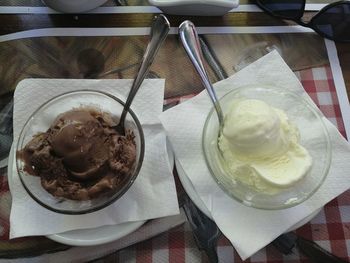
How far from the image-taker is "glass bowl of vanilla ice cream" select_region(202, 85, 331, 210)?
726 mm

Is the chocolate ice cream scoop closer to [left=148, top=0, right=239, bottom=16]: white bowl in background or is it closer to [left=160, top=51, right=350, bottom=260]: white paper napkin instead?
[left=160, top=51, right=350, bottom=260]: white paper napkin

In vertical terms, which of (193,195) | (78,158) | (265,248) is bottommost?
(265,248)

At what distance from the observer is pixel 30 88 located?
0.82m

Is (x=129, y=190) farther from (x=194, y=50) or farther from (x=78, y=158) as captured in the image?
(x=194, y=50)

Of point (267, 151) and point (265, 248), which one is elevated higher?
point (267, 151)

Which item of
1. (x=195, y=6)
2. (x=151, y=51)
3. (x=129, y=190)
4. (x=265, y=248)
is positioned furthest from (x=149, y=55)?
(x=265, y=248)

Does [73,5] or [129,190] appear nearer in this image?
[129,190]

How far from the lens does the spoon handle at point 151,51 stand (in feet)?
2.59

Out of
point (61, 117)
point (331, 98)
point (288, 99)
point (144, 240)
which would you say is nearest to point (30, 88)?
point (61, 117)

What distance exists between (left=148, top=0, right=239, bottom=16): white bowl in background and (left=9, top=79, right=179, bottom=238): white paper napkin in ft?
0.56

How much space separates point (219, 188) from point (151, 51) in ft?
0.97

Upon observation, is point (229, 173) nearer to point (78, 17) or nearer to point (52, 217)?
point (52, 217)

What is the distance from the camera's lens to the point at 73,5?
0.87 metres

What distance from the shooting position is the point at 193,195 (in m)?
0.77
